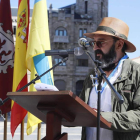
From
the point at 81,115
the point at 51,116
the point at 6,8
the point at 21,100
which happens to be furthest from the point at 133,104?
the point at 6,8

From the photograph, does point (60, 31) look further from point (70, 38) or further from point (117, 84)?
point (117, 84)

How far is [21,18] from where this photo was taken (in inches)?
208

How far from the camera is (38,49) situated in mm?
5008

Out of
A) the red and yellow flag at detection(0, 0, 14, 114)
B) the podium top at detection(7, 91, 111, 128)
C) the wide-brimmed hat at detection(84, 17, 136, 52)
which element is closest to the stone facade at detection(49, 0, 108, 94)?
the red and yellow flag at detection(0, 0, 14, 114)

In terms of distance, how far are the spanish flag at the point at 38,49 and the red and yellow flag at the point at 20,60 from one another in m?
0.14

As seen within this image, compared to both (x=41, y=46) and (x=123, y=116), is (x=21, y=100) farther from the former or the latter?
(x=41, y=46)

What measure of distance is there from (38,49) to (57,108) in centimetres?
315

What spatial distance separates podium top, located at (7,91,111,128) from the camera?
5.85ft

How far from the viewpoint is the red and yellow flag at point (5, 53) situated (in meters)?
5.23

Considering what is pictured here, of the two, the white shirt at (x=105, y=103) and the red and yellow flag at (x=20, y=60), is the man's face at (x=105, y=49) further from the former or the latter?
the red and yellow flag at (x=20, y=60)

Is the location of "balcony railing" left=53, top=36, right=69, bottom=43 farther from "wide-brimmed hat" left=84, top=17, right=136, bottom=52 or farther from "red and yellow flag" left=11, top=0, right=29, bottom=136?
"wide-brimmed hat" left=84, top=17, right=136, bottom=52

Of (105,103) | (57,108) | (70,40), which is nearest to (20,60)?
(105,103)

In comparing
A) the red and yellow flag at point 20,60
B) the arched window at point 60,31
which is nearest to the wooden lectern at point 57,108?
the red and yellow flag at point 20,60

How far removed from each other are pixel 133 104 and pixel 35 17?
10.6 ft
